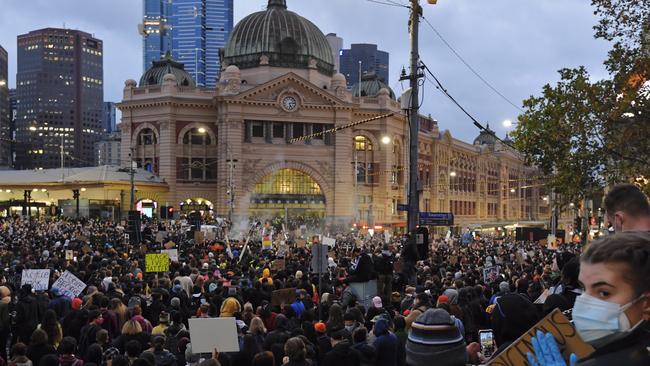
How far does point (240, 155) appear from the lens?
69.5m

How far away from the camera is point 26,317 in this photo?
491 inches

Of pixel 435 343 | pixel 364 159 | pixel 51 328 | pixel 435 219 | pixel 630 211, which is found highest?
pixel 364 159

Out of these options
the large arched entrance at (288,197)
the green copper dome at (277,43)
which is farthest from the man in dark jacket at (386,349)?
the green copper dome at (277,43)

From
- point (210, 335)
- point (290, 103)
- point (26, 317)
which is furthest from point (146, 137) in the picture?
point (210, 335)

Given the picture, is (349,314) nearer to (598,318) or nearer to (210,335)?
(210,335)

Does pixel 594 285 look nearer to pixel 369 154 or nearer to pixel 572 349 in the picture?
pixel 572 349

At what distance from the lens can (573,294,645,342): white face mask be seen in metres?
2.89

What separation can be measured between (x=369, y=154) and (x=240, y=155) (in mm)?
14901

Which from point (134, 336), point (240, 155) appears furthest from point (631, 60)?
point (240, 155)

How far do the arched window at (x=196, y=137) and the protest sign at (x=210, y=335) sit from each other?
214 ft

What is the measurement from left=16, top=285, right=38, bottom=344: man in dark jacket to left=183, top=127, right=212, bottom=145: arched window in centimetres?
6044

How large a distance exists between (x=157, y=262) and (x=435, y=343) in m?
13.3

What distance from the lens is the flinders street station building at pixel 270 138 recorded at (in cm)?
7006

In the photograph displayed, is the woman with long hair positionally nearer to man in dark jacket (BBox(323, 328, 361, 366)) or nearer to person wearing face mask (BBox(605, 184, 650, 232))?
man in dark jacket (BBox(323, 328, 361, 366))
